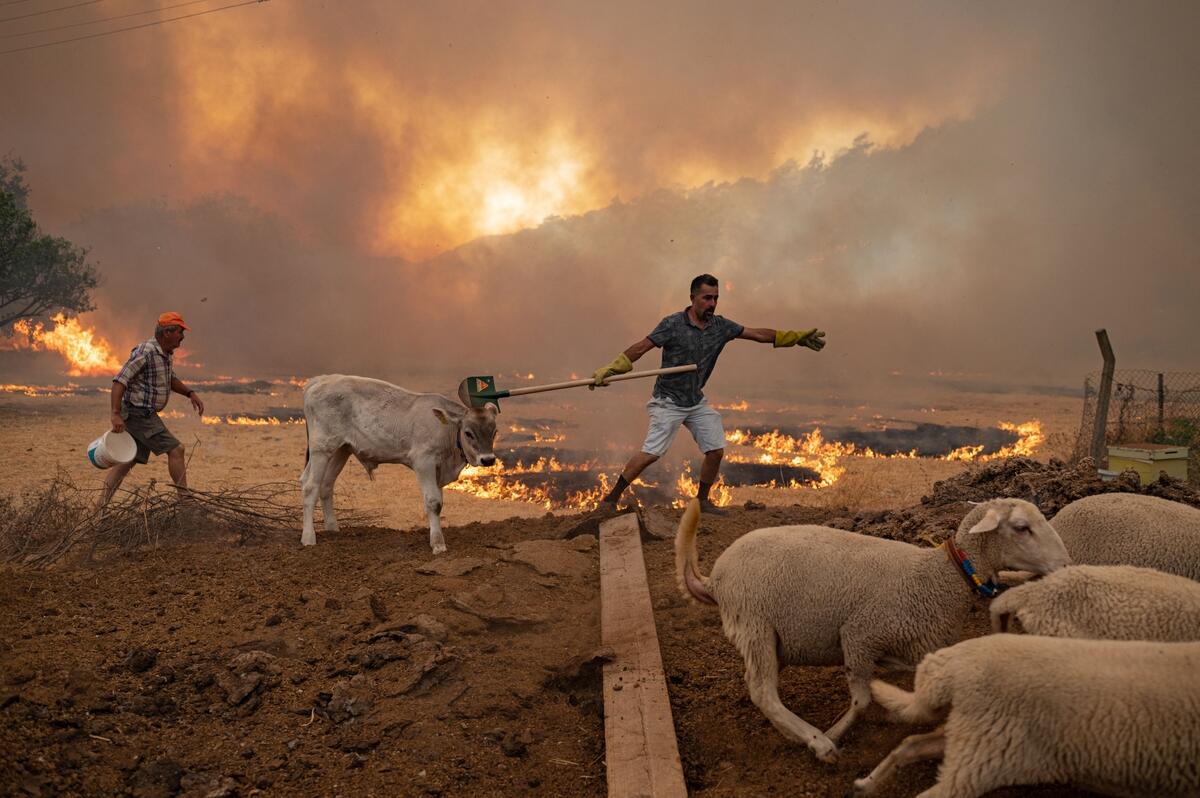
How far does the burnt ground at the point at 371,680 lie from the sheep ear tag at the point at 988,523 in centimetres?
117

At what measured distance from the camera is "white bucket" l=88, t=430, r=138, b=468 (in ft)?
27.6

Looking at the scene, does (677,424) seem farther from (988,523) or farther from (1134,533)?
(988,523)

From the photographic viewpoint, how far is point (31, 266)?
25.7 meters

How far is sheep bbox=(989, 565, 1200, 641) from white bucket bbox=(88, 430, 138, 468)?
8707 millimetres

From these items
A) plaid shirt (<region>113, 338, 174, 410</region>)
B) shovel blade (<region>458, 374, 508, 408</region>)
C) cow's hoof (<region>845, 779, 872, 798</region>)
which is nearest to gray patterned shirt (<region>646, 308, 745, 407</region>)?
shovel blade (<region>458, 374, 508, 408</region>)

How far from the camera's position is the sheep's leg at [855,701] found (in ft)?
13.2

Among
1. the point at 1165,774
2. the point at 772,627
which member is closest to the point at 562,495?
the point at 772,627

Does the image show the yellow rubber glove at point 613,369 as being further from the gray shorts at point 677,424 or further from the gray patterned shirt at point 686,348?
the gray shorts at point 677,424

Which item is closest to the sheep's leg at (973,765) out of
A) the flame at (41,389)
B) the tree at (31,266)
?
the tree at (31,266)

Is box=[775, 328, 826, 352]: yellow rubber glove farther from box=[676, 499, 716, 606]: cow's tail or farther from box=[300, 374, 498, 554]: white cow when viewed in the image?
box=[676, 499, 716, 606]: cow's tail

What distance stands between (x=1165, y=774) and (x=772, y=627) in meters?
1.80

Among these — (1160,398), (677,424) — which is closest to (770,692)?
(677,424)

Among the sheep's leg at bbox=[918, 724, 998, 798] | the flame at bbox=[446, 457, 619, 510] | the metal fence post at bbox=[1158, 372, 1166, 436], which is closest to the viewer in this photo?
the sheep's leg at bbox=[918, 724, 998, 798]

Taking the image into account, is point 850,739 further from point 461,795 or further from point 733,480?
point 733,480
